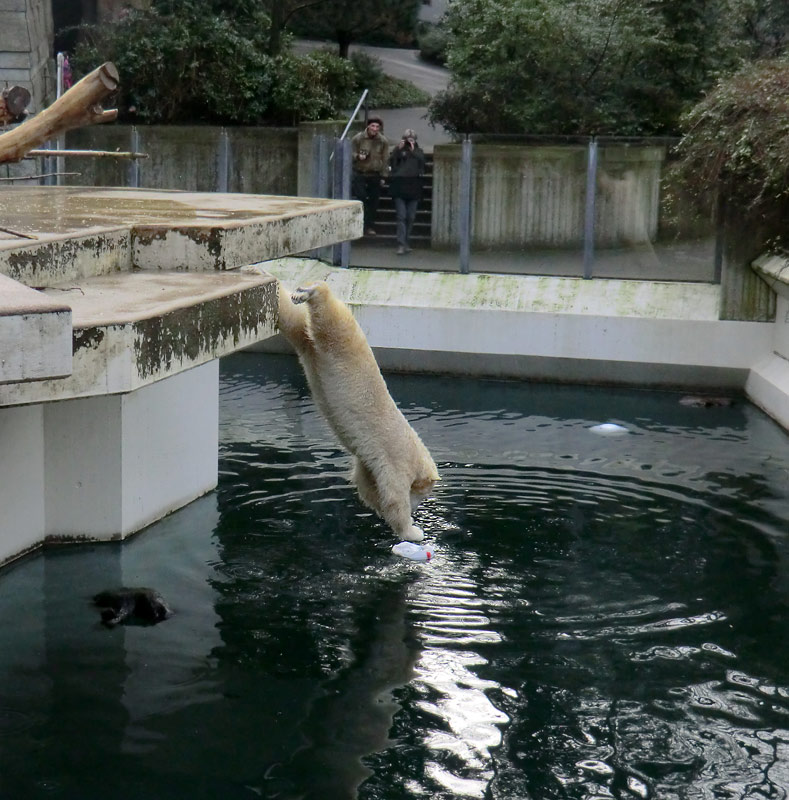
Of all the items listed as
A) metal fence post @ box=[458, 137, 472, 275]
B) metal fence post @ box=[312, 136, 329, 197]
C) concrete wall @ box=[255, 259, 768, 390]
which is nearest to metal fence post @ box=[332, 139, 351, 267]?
metal fence post @ box=[312, 136, 329, 197]

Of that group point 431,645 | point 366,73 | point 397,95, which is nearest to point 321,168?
point 431,645

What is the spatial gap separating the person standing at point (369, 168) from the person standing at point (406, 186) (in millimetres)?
210

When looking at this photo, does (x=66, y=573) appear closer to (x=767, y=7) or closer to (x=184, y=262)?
(x=184, y=262)

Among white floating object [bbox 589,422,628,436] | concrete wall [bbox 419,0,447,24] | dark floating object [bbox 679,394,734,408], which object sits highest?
concrete wall [bbox 419,0,447,24]

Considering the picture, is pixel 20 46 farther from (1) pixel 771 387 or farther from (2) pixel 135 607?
(2) pixel 135 607

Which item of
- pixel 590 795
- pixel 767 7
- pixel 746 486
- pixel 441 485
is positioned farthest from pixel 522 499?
pixel 767 7

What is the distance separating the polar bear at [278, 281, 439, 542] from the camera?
6992 mm

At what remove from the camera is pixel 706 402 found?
1270cm

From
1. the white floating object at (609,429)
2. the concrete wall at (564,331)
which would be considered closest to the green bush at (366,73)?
the concrete wall at (564,331)

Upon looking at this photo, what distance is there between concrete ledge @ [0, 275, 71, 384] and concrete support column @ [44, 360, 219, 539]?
3.75 m

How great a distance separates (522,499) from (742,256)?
572 centimetres

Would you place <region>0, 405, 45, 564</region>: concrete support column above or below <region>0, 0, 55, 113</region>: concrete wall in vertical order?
below

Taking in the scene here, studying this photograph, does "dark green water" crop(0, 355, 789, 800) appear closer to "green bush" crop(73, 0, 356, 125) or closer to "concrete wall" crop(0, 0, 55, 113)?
"green bush" crop(73, 0, 356, 125)

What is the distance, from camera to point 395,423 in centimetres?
750
